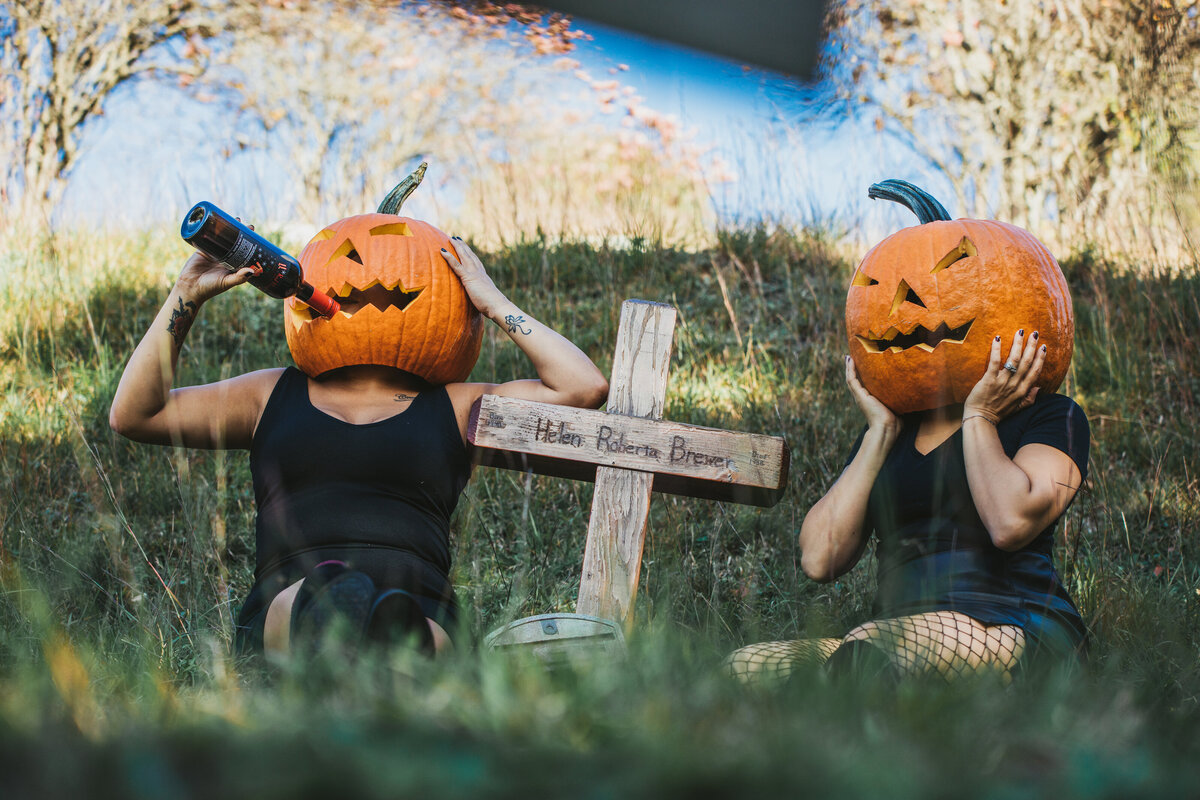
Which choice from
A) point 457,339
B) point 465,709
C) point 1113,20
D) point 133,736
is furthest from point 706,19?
point 1113,20

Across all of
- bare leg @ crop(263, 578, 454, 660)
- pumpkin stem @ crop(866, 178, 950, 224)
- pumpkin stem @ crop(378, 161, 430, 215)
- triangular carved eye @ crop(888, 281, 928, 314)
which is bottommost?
bare leg @ crop(263, 578, 454, 660)

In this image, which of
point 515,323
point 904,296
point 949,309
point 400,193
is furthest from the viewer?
point 400,193

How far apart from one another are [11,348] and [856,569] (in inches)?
194

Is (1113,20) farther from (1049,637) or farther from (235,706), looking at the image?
(235,706)

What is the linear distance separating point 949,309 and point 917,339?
14cm

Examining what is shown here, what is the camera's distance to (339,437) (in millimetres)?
2711

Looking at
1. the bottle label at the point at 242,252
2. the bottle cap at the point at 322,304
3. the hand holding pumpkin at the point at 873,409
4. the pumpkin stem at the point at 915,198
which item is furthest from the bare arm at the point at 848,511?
the bottle label at the point at 242,252

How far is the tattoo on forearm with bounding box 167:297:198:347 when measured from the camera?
276cm

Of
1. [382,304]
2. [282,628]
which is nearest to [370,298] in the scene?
[382,304]

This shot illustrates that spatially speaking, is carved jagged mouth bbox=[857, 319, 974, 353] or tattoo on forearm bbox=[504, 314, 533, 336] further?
tattoo on forearm bbox=[504, 314, 533, 336]

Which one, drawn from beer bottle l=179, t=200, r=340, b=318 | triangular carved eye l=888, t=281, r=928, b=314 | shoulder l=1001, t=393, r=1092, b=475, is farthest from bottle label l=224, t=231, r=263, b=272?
shoulder l=1001, t=393, r=1092, b=475

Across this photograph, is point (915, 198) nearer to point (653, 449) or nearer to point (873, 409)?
point (873, 409)

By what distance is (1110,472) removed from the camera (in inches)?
179

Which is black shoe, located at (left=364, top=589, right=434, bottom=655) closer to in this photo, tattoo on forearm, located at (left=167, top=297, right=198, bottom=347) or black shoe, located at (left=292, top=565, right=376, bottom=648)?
black shoe, located at (left=292, top=565, right=376, bottom=648)
